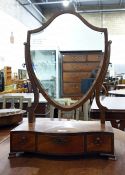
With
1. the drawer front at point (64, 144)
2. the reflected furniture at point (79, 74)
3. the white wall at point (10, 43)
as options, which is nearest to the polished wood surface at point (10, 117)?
the reflected furniture at point (79, 74)

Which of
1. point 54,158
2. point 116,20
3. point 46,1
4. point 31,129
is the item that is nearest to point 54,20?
point 31,129

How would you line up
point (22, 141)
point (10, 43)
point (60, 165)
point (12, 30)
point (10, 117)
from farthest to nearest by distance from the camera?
point (12, 30)
point (10, 43)
point (10, 117)
point (22, 141)
point (60, 165)

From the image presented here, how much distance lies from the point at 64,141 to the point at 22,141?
181 mm

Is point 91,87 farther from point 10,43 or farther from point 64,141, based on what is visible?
point 10,43

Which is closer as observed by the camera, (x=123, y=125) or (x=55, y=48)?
(x=123, y=125)

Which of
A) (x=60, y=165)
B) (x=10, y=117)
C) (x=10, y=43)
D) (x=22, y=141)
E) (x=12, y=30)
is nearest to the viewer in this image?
(x=60, y=165)

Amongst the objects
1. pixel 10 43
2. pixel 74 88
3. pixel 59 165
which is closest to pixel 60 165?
pixel 59 165

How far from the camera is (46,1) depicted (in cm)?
940

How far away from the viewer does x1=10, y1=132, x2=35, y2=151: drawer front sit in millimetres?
1160

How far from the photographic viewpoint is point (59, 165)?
1060 mm

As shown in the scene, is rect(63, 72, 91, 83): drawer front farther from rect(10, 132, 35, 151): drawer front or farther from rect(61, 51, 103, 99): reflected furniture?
rect(10, 132, 35, 151): drawer front

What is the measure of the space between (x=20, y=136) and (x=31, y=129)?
0.19 feet

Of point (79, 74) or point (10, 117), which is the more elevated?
point (79, 74)

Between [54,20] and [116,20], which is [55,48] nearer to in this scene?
[116,20]
